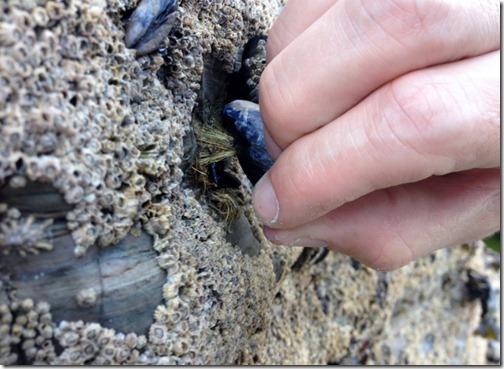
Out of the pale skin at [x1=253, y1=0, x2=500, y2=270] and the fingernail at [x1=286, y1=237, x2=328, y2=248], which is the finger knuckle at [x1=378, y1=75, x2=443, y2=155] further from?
the fingernail at [x1=286, y1=237, x2=328, y2=248]

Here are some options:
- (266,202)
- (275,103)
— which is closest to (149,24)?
(275,103)

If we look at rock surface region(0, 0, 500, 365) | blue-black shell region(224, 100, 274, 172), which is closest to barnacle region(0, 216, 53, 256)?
rock surface region(0, 0, 500, 365)

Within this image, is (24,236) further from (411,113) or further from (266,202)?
(411,113)

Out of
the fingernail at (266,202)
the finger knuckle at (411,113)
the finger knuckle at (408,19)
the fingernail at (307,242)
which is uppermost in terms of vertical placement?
the finger knuckle at (408,19)

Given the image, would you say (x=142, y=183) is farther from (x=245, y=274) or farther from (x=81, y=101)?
(x=245, y=274)

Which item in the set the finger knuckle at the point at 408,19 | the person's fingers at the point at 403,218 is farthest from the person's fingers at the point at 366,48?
the person's fingers at the point at 403,218

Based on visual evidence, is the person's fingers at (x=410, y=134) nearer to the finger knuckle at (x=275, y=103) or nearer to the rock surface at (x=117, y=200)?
the finger knuckle at (x=275, y=103)

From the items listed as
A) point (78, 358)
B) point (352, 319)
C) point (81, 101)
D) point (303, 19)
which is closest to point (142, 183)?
point (81, 101)
